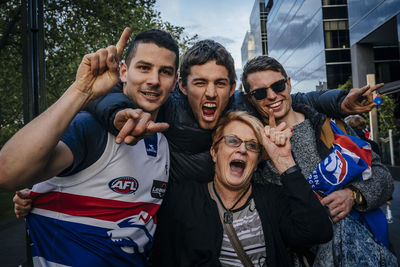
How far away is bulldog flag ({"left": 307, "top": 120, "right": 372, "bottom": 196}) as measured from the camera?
228 cm

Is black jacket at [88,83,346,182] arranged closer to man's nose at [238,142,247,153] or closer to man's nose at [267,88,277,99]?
man's nose at [238,142,247,153]

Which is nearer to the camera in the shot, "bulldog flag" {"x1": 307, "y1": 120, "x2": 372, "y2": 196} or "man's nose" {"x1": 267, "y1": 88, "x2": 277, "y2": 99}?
"bulldog flag" {"x1": 307, "y1": 120, "x2": 372, "y2": 196}

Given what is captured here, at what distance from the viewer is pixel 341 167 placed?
228 cm

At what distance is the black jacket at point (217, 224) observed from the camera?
84.3 inches

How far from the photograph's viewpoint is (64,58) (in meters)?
9.86

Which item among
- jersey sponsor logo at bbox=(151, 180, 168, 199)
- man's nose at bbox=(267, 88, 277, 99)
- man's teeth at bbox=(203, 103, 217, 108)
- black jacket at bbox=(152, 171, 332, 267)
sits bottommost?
black jacket at bbox=(152, 171, 332, 267)

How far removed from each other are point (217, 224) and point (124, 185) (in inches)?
32.3

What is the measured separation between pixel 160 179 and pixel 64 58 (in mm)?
9197

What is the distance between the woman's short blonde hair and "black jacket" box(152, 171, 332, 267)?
0.44 meters

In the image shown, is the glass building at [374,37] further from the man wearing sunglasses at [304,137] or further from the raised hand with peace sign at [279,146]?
the raised hand with peace sign at [279,146]

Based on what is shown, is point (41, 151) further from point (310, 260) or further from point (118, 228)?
point (310, 260)

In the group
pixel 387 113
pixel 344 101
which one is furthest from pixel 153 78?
pixel 387 113

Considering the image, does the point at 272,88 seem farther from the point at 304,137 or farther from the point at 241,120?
the point at 304,137

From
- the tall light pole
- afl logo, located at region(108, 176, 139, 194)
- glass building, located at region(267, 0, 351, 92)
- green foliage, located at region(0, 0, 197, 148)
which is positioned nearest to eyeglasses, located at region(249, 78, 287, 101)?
afl logo, located at region(108, 176, 139, 194)
